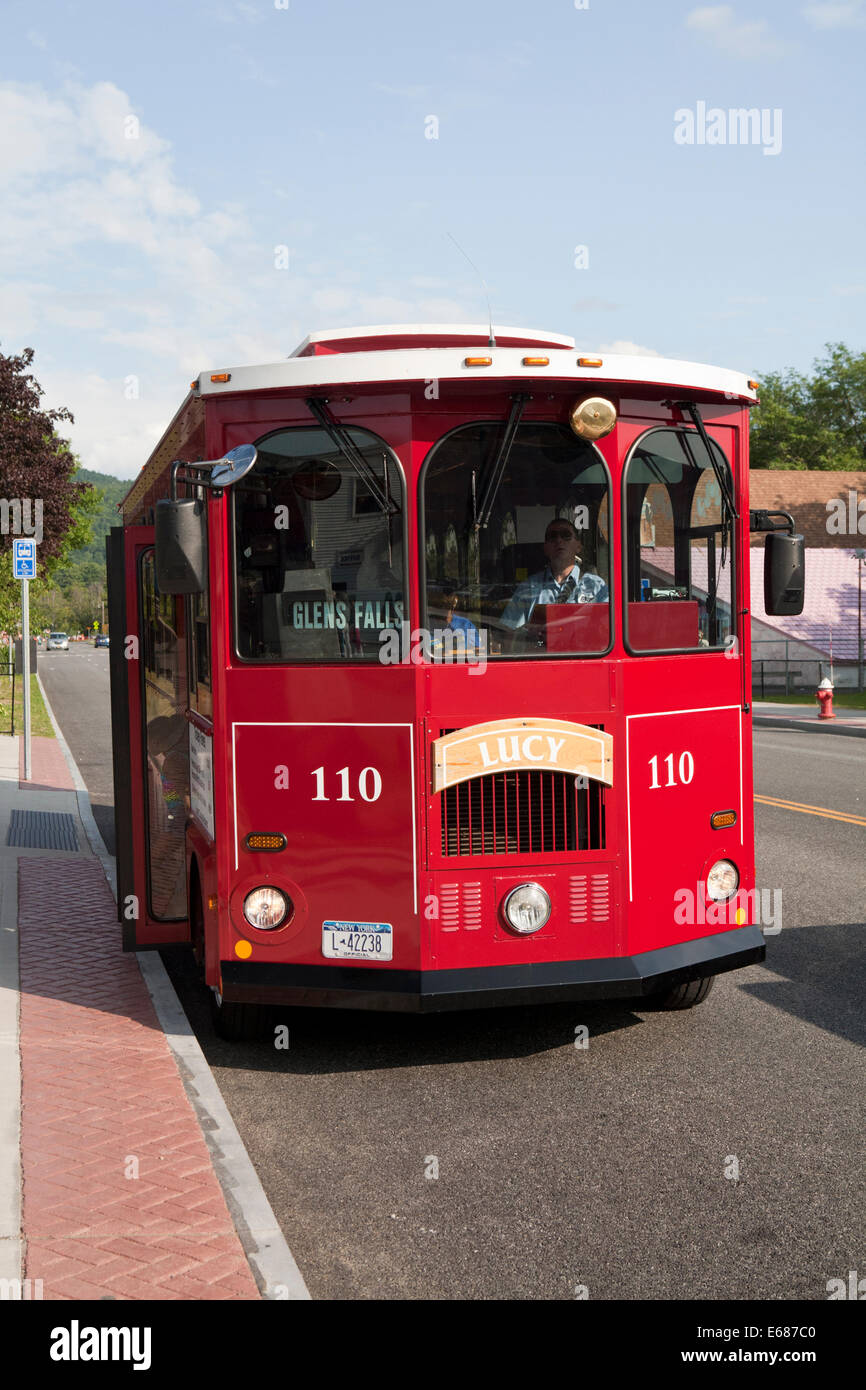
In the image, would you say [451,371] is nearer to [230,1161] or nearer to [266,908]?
[266,908]

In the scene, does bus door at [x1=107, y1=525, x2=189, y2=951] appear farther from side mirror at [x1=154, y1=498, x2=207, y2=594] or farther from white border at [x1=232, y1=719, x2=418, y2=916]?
side mirror at [x1=154, y1=498, x2=207, y2=594]

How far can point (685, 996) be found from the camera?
6742 mm

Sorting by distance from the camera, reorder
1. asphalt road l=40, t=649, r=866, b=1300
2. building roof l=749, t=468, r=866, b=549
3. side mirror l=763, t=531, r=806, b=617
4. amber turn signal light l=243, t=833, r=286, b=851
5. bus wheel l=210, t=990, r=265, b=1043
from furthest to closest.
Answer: building roof l=749, t=468, r=866, b=549
side mirror l=763, t=531, r=806, b=617
bus wheel l=210, t=990, r=265, b=1043
amber turn signal light l=243, t=833, r=286, b=851
asphalt road l=40, t=649, r=866, b=1300

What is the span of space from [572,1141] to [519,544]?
8.06 ft

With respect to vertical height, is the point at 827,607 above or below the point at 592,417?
below

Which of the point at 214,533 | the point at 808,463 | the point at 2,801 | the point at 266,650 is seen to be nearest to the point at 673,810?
the point at 266,650

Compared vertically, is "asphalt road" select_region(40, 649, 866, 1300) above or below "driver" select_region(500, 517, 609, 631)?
Result: below

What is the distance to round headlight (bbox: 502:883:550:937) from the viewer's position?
5.62 m

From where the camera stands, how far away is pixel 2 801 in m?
14.5

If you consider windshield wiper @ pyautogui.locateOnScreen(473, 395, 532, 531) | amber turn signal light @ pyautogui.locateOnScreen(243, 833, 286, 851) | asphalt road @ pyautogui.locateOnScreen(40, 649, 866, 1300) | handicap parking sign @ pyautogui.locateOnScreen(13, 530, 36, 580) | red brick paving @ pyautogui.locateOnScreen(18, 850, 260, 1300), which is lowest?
asphalt road @ pyautogui.locateOnScreen(40, 649, 866, 1300)

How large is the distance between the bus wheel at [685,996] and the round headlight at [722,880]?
2.26ft

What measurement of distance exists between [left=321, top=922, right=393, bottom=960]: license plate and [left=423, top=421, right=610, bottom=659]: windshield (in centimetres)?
122

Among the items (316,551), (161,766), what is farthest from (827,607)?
(316,551)

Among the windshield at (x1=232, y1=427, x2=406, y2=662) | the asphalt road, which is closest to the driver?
the windshield at (x1=232, y1=427, x2=406, y2=662)
